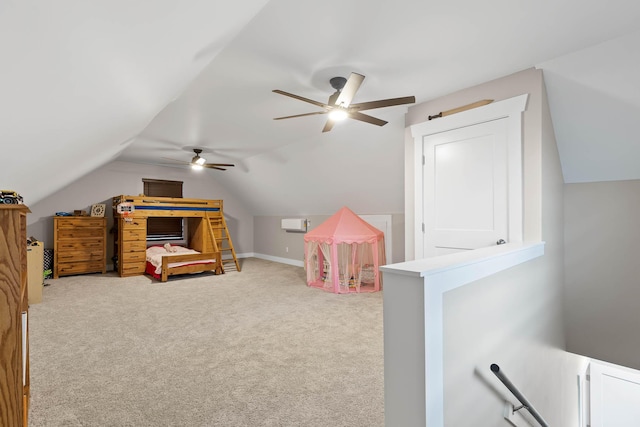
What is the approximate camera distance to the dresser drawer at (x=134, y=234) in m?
5.94

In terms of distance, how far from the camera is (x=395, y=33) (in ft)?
7.19

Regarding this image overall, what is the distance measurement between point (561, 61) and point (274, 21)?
246 centimetres

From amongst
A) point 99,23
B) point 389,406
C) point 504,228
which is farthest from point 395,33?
point 389,406

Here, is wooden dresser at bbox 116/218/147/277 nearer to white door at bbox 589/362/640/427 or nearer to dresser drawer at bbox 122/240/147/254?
dresser drawer at bbox 122/240/147/254

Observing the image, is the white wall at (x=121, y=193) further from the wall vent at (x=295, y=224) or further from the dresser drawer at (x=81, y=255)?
the wall vent at (x=295, y=224)

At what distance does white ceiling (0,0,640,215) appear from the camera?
1.21m

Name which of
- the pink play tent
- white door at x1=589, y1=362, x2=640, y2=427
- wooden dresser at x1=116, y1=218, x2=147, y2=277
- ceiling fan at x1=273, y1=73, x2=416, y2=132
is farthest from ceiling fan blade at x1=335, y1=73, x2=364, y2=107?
wooden dresser at x1=116, y1=218, x2=147, y2=277

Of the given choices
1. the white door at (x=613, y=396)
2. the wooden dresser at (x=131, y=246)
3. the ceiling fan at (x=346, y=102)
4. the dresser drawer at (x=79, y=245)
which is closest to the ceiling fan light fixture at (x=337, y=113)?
the ceiling fan at (x=346, y=102)

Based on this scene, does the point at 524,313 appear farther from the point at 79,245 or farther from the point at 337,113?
the point at 79,245

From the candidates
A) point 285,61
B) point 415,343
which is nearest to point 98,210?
point 285,61

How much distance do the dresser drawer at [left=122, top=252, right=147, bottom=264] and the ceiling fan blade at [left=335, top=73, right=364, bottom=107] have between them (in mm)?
5357

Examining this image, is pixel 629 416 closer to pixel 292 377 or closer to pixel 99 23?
pixel 292 377

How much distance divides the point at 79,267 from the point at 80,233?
2.21ft

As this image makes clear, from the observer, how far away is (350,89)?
264 centimetres
